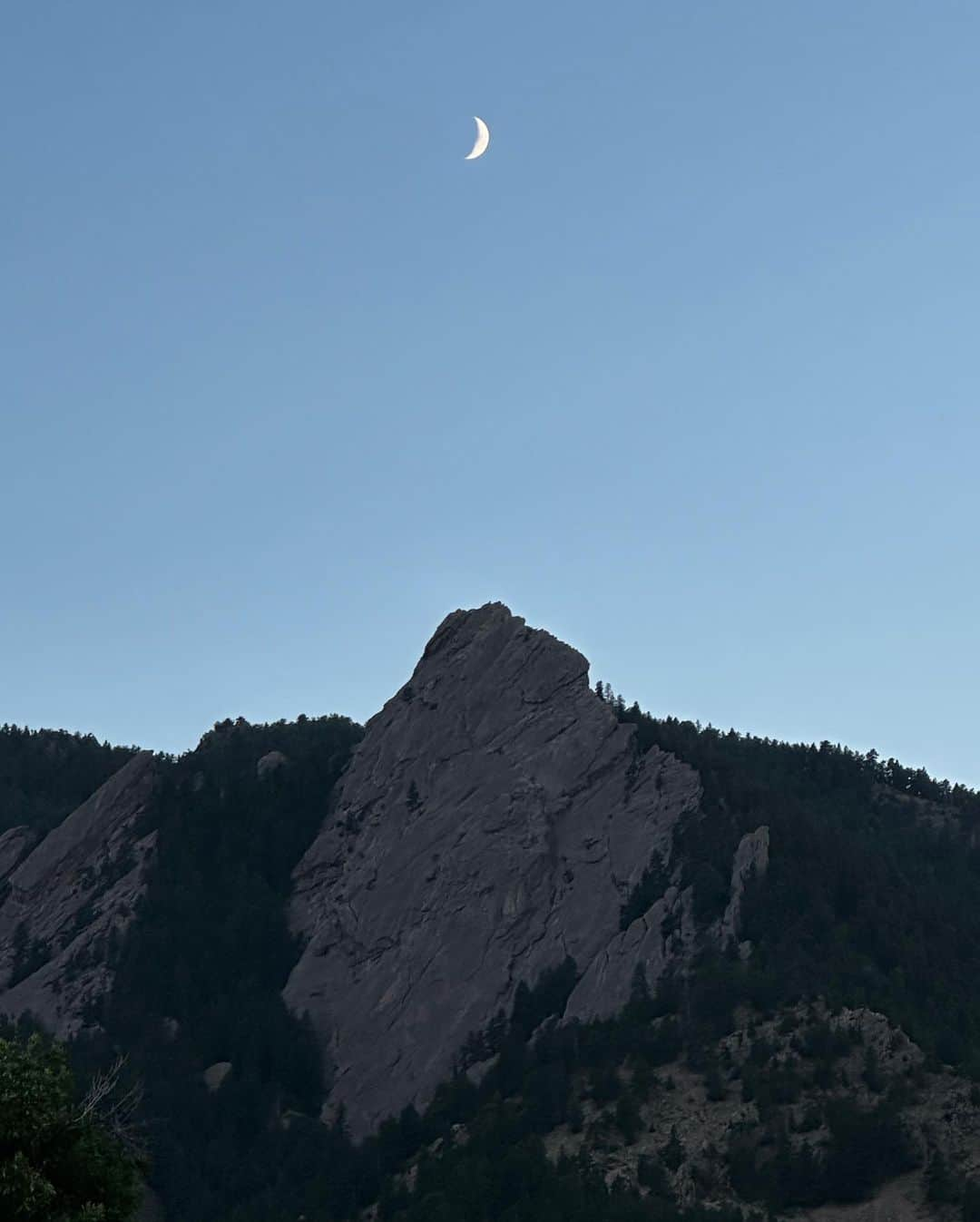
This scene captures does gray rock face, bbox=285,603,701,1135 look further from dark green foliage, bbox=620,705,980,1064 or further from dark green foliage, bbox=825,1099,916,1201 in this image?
dark green foliage, bbox=825,1099,916,1201

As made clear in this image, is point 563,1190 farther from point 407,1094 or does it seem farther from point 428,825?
point 428,825

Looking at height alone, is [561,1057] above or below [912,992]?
below

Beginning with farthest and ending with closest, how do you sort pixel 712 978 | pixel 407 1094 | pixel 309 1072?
pixel 309 1072
pixel 407 1094
pixel 712 978

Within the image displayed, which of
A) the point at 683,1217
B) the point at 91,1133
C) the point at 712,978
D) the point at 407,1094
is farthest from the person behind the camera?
the point at 407,1094

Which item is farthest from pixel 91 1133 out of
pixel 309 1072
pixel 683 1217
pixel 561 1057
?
pixel 309 1072

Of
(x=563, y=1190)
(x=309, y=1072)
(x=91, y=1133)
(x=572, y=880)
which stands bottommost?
(x=91, y=1133)

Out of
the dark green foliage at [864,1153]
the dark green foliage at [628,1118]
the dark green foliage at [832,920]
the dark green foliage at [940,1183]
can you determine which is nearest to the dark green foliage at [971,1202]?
the dark green foliage at [940,1183]

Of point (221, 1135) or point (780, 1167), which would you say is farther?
point (221, 1135)

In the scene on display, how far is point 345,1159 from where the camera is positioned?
169m

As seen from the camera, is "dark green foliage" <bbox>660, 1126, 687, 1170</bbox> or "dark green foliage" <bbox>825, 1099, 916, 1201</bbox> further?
"dark green foliage" <bbox>660, 1126, 687, 1170</bbox>

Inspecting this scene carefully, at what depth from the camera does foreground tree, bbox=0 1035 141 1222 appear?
215 ft

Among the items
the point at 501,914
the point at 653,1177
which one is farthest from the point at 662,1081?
the point at 501,914

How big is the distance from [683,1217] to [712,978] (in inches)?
1307

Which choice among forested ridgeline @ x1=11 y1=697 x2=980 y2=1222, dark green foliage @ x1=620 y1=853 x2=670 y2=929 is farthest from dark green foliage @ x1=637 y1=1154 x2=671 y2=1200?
dark green foliage @ x1=620 y1=853 x2=670 y2=929
